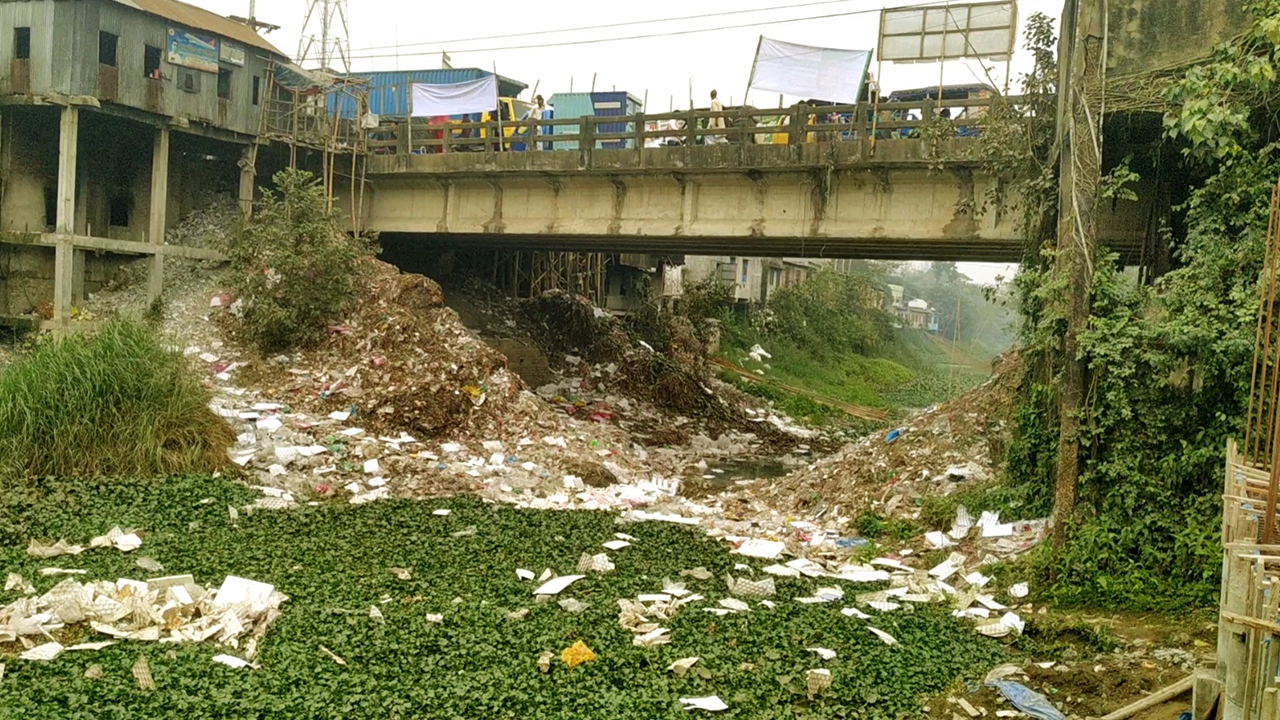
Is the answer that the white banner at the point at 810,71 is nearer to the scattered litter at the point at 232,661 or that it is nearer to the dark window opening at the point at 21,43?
the scattered litter at the point at 232,661

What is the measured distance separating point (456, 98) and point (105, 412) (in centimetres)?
1031

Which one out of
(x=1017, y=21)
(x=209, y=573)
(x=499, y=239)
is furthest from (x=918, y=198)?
(x=209, y=573)

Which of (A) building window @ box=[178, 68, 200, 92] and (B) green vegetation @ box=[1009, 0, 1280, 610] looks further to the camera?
(A) building window @ box=[178, 68, 200, 92]

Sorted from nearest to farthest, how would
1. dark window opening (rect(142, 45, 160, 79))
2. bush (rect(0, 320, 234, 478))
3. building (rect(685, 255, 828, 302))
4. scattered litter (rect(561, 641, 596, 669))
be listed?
1. scattered litter (rect(561, 641, 596, 669))
2. bush (rect(0, 320, 234, 478))
3. dark window opening (rect(142, 45, 160, 79))
4. building (rect(685, 255, 828, 302))

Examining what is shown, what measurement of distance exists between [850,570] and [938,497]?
207cm

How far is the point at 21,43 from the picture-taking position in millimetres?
18016

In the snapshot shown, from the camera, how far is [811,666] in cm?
660

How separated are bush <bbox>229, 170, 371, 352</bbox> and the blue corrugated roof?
26.6 ft

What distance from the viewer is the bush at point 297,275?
16.2 m

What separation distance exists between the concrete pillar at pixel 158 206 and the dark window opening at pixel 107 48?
4.70ft

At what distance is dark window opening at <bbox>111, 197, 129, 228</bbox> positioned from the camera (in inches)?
805

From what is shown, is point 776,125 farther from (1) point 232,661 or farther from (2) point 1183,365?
(1) point 232,661

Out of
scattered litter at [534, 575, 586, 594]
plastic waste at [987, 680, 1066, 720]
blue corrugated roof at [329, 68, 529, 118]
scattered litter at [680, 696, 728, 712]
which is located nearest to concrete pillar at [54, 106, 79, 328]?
blue corrugated roof at [329, 68, 529, 118]

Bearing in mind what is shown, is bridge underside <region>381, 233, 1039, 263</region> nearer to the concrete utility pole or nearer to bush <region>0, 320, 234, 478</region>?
the concrete utility pole
